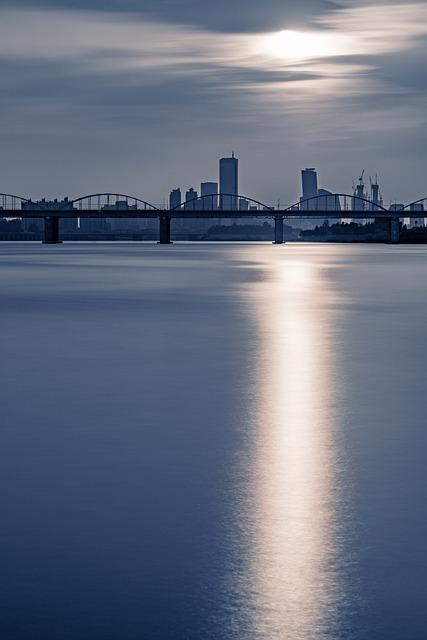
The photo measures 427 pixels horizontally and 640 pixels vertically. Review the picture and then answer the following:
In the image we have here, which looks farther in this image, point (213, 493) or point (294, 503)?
point (213, 493)

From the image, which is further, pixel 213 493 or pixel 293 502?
pixel 213 493

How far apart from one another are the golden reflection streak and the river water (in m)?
0.02

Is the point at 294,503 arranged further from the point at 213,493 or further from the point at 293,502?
the point at 213,493

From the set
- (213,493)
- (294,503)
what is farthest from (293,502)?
(213,493)

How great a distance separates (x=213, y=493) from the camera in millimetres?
10438

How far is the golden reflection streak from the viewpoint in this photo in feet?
23.7

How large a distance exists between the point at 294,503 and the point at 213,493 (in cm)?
84

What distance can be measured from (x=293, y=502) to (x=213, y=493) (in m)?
0.81

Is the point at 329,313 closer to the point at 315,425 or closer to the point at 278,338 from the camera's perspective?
the point at 278,338

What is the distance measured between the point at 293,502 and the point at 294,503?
0.04 meters

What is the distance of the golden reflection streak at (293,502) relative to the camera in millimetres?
7230

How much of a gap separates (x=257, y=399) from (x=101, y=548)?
871cm

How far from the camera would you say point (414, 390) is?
59.0 ft

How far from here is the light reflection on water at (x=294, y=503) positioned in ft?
23.7
